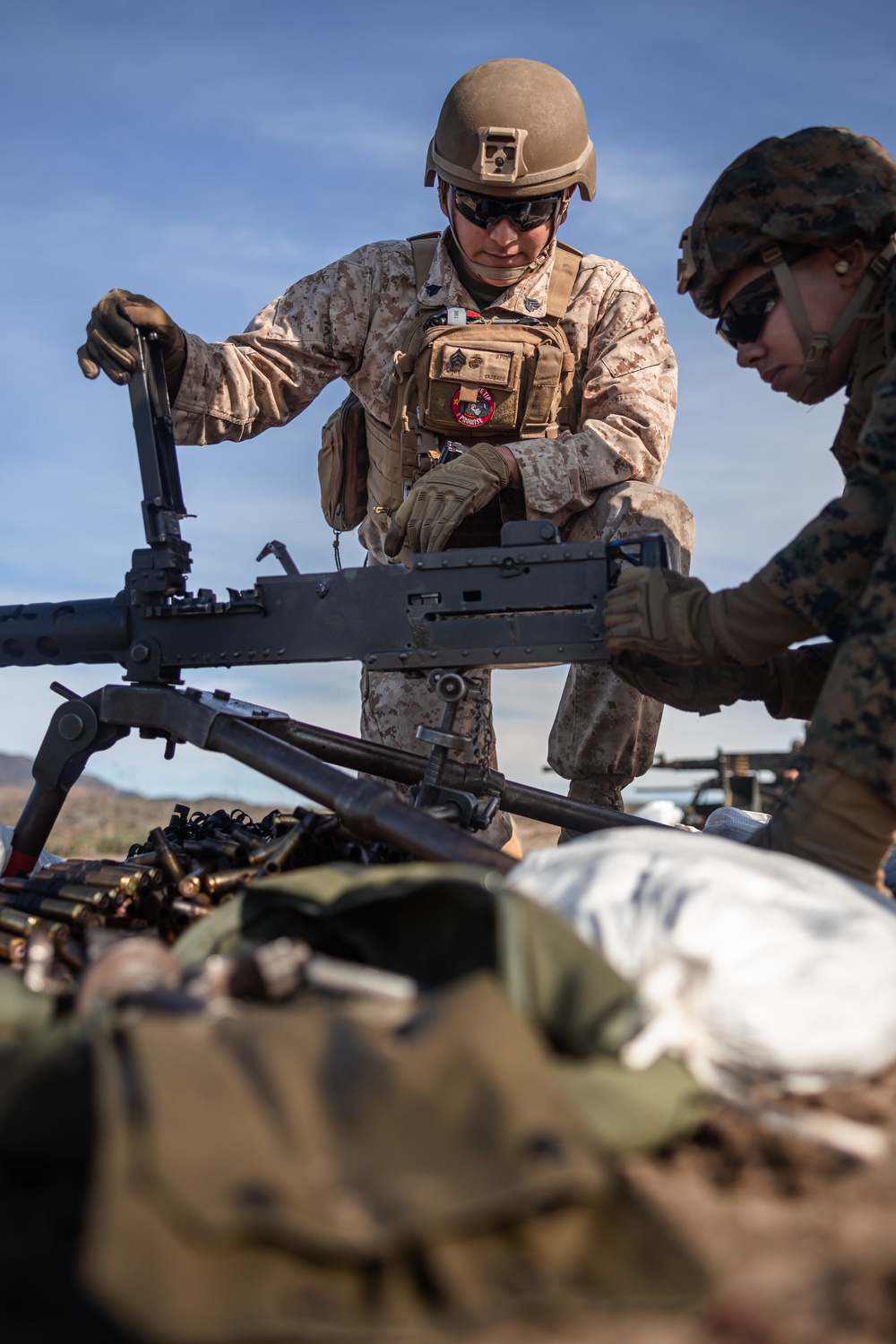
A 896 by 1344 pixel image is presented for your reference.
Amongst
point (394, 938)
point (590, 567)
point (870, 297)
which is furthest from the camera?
point (590, 567)

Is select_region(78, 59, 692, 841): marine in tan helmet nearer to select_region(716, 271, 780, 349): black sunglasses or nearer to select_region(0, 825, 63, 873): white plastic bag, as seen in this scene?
select_region(716, 271, 780, 349): black sunglasses

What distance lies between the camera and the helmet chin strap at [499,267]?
5.42 meters

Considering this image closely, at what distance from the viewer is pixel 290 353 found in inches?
223

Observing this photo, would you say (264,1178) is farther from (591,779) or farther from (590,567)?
(591,779)

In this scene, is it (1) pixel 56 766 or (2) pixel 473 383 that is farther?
(2) pixel 473 383

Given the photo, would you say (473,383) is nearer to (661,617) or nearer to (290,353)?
(290,353)

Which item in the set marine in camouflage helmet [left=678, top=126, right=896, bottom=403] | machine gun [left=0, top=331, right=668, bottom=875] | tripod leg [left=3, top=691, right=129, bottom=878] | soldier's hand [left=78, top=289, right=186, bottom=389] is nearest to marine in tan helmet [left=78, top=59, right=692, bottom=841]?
soldier's hand [left=78, top=289, right=186, bottom=389]

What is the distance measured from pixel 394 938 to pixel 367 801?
1251mm

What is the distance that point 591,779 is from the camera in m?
5.21

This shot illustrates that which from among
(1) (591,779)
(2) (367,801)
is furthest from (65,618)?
(1) (591,779)

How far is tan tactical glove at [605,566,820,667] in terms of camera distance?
11.2 feet

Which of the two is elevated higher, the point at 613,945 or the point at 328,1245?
the point at 613,945

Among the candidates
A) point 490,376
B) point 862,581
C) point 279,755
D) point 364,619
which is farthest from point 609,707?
point 862,581

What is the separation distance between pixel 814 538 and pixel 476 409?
2.37 metres
